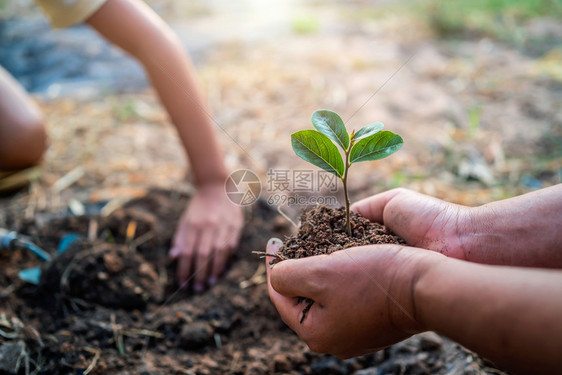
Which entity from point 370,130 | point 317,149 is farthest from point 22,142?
point 370,130

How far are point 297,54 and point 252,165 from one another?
156 centimetres

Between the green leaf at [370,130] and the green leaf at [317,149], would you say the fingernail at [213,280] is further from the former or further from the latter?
the green leaf at [370,130]

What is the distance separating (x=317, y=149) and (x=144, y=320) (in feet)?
2.61

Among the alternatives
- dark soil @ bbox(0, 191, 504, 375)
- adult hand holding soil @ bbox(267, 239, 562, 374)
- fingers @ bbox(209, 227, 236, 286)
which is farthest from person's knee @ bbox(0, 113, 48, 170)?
adult hand holding soil @ bbox(267, 239, 562, 374)

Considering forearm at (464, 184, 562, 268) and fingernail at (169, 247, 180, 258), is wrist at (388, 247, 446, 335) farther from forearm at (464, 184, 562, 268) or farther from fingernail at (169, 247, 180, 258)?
fingernail at (169, 247, 180, 258)

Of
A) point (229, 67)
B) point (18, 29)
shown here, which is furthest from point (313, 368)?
point (18, 29)

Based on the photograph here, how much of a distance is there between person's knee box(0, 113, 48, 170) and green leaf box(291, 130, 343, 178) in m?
1.63

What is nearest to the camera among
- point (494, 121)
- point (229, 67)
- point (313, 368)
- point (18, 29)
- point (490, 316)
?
point (490, 316)

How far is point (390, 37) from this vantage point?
11.6 ft

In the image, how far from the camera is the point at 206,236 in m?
1.53

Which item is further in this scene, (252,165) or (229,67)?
(229,67)

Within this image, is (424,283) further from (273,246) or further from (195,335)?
(195,335)

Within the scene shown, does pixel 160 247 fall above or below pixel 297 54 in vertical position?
below

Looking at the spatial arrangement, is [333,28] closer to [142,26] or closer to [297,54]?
[297,54]
